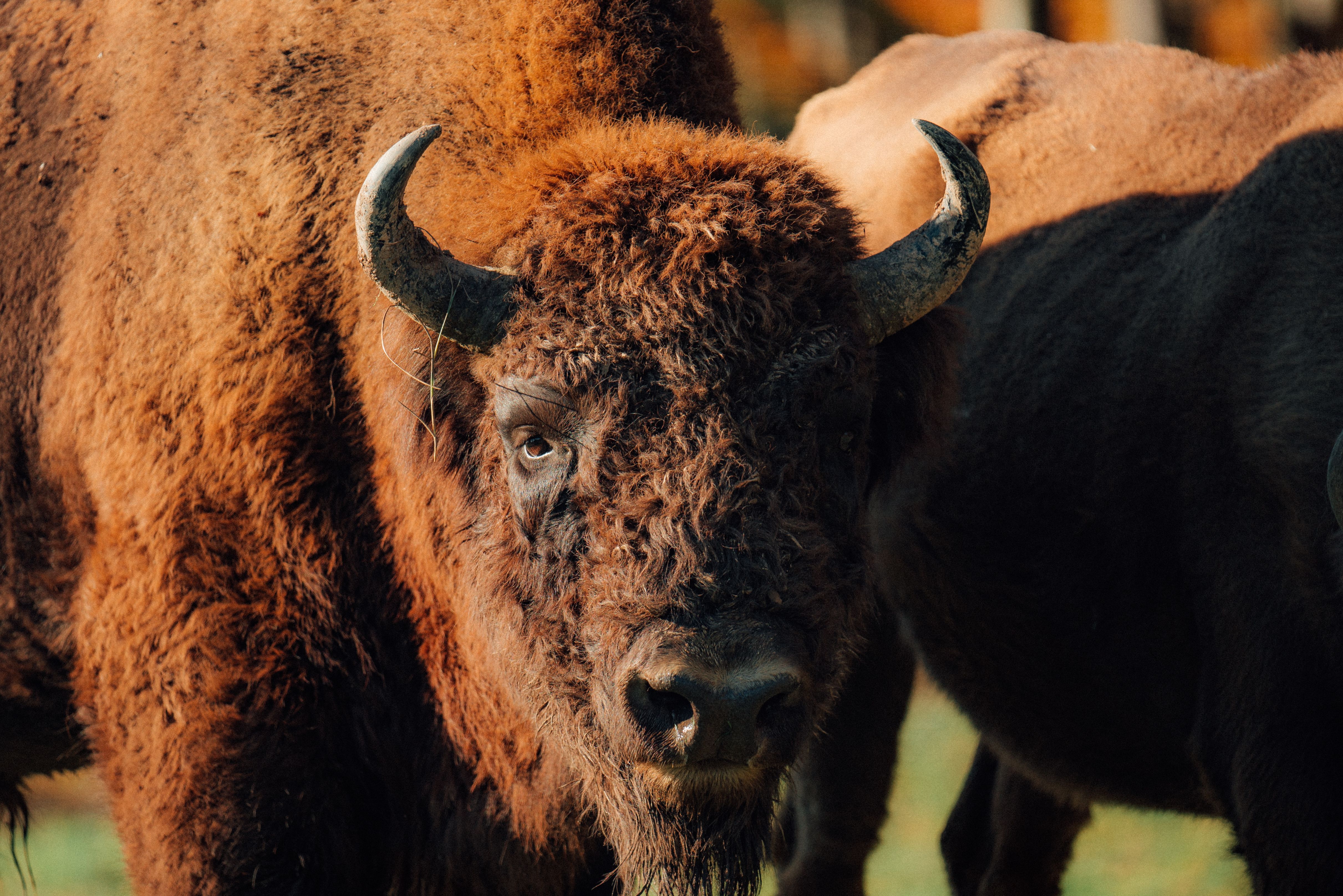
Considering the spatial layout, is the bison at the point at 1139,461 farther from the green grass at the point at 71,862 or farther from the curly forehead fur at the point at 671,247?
the green grass at the point at 71,862

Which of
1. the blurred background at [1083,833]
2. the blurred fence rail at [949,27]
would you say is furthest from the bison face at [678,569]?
the blurred fence rail at [949,27]

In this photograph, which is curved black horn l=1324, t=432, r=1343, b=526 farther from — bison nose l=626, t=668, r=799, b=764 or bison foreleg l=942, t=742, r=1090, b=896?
bison foreleg l=942, t=742, r=1090, b=896

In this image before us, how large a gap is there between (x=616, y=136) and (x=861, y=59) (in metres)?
20.5

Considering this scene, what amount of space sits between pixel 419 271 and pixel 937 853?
614 centimetres

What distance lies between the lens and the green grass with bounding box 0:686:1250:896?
22.9ft

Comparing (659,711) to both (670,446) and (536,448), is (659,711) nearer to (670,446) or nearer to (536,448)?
(670,446)

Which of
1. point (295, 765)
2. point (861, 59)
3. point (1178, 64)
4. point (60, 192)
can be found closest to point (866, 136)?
point (1178, 64)

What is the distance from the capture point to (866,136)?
5.73m

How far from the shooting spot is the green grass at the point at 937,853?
6969mm

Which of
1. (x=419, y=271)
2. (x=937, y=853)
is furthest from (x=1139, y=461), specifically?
(x=937, y=853)

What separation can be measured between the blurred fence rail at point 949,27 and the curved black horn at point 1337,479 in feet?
17.8

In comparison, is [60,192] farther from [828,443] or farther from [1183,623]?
[1183,623]

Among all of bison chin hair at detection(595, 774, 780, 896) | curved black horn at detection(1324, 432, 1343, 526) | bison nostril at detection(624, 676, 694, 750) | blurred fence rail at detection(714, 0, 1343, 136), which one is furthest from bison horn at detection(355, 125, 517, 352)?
blurred fence rail at detection(714, 0, 1343, 136)

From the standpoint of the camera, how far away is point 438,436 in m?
3.23
